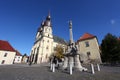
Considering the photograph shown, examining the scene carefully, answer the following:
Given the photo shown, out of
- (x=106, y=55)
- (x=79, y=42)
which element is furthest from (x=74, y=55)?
(x=79, y=42)

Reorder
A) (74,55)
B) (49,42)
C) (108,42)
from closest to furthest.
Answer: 1. (74,55)
2. (108,42)
3. (49,42)

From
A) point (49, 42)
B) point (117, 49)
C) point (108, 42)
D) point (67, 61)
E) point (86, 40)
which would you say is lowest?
point (67, 61)

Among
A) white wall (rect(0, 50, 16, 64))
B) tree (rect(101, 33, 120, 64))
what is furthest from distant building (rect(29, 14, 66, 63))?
tree (rect(101, 33, 120, 64))

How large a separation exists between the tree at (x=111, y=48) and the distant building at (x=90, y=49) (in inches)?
171

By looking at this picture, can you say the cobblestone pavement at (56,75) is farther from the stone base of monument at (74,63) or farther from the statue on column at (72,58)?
the statue on column at (72,58)

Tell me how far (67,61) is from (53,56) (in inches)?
1418

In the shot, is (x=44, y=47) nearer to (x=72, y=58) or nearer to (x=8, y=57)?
(x=8, y=57)

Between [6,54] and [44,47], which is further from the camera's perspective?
[44,47]

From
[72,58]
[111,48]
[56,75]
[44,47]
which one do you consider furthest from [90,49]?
[44,47]

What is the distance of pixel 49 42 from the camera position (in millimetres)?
54500

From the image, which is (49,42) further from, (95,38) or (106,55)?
(106,55)

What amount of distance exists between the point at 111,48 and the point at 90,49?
7.85m

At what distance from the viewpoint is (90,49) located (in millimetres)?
30891

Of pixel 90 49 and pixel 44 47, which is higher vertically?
pixel 44 47
